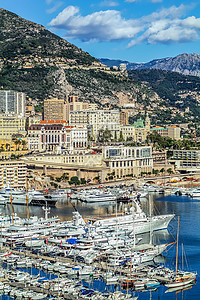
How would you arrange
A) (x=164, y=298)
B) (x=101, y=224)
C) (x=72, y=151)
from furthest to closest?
(x=72, y=151)
(x=101, y=224)
(x=164, y=298)

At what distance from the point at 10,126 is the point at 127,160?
859 inches

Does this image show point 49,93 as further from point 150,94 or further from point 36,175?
point 36,175

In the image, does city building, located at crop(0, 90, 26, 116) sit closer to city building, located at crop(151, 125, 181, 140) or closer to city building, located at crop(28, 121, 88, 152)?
city building, located at crop(28, 121, 88, 152)

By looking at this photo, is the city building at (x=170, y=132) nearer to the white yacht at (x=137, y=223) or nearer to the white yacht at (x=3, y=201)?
the white yacht at (x=3, y=201)

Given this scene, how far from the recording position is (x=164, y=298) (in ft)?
128

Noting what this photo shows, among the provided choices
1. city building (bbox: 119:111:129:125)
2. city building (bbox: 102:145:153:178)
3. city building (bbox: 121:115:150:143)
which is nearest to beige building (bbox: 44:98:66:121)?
city building (bbox: 121:115:150:143)

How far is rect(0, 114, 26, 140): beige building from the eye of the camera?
345 ft

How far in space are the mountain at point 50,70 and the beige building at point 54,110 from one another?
1229 cm

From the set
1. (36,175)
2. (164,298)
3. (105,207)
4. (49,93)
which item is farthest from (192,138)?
(164,298)

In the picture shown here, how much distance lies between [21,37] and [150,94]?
34339 millimetres

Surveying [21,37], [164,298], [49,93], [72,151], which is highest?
[21,37]

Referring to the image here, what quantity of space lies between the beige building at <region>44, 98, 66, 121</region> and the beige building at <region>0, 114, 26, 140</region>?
911 cm

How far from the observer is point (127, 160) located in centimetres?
9531

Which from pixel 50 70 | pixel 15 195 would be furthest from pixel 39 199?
pixel 50 70
